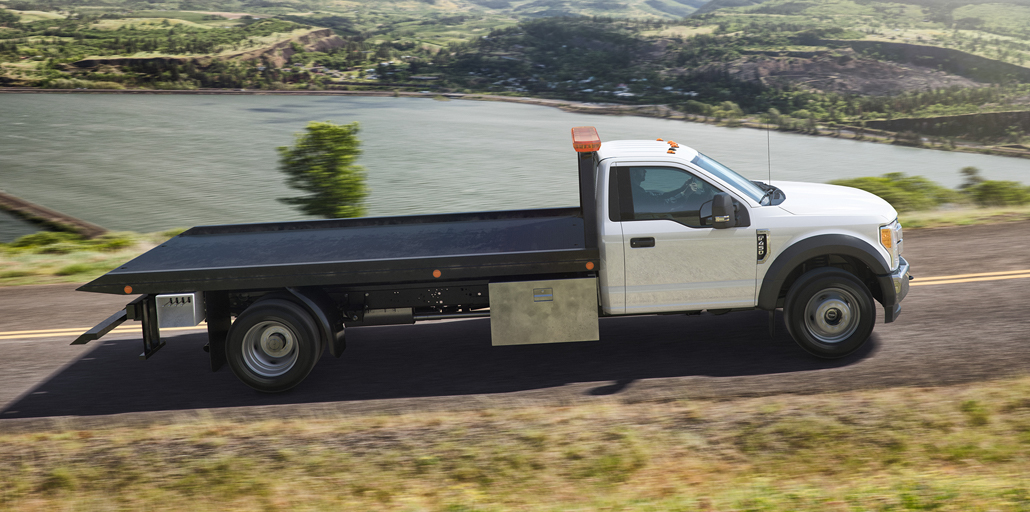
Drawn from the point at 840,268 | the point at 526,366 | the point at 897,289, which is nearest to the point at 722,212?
the point at 840,268

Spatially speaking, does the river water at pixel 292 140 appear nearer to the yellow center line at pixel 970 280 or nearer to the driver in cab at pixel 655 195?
the yellow center line at pixel 970 280

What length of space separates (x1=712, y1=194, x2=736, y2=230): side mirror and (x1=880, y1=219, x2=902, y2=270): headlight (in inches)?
53.1

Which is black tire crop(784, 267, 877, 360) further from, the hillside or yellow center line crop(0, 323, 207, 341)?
Answer: the hillside

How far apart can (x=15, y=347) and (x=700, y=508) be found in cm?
778

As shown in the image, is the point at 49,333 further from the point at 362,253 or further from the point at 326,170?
the point at 326,170

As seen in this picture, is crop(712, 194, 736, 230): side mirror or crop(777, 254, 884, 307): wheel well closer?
crop(712, 194, 736, 230): side mirror

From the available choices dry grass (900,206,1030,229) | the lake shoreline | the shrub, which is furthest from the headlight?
the lake shoreline

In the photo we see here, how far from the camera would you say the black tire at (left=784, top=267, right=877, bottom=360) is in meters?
6.41

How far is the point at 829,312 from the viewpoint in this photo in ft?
21.4

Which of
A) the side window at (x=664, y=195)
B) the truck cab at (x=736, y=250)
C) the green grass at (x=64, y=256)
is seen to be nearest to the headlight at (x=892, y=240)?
the truck cab at (x=736, y=250)

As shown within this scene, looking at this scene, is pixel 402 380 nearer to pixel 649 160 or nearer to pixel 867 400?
pixel 649 160

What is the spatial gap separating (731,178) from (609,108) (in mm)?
50844

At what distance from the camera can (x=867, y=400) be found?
5754mm

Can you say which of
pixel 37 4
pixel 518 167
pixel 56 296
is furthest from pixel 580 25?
pixel 56 296
